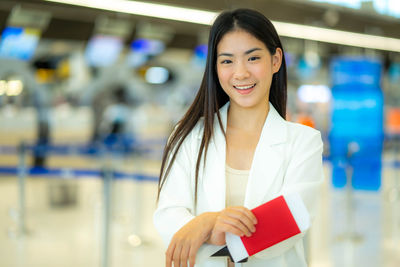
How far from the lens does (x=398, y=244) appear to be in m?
5.75

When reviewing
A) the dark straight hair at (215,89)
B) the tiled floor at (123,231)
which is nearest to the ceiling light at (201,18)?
the tiled floor at (123,231)

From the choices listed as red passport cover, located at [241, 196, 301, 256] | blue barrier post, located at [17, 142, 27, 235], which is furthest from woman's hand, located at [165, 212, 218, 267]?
blue barrier post, located at [17, 142, 27, 235]

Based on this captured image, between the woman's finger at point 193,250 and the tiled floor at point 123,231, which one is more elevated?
the tiled floor at point 123,231

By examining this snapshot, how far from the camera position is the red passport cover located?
129 cm

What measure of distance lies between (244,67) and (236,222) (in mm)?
481

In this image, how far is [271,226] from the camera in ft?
4.25

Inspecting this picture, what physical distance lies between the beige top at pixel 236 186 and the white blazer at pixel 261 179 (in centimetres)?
6

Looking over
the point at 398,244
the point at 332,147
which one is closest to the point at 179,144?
the point at 398,244

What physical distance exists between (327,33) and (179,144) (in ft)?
30.6

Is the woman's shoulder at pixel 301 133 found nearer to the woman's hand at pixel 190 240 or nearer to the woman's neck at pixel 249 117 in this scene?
the woman's neck at pixel 249 117

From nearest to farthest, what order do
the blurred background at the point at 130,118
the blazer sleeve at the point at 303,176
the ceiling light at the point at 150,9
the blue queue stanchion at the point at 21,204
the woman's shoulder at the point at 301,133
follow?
the blazer sleeve at the point at 303,176
the woman's shoulder at the point at 301,133
the blurred background at the point at 130,118
the blue queue stanchion at the point at 21,204
the ceiling light at the point at 150,9

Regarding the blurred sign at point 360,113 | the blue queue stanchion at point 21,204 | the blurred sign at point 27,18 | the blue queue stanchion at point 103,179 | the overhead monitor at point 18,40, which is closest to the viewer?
the blue queue stanchion at point 103,179

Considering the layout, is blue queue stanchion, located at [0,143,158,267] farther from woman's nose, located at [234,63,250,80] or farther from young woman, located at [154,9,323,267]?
woman's nose, located at [234,63,250,80]

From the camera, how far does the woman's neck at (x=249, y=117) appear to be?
1599 millimetres
